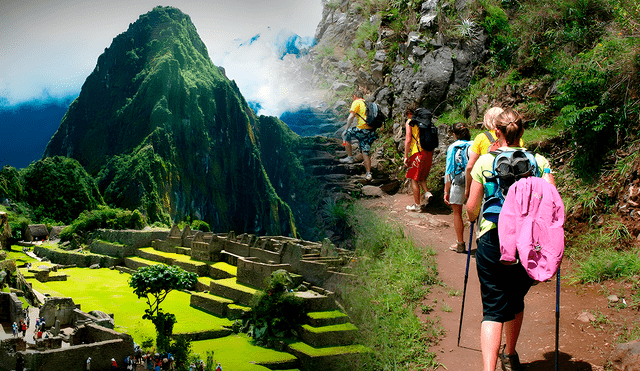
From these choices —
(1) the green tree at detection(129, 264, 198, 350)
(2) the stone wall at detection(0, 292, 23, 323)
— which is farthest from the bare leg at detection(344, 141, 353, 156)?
(2) the stone wall at detection(0, 292, 23, 323)

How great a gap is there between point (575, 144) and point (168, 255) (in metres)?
23.0

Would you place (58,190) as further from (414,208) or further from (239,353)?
(414,208)

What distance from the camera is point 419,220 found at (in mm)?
7879

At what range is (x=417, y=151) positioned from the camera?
7.99 metres

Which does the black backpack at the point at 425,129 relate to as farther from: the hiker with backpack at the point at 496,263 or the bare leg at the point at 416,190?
the hiker with backpack at the point at 496,263

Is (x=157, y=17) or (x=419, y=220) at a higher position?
(x=157, y=17)

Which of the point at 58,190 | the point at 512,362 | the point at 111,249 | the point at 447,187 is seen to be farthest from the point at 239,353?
the point at 58,190

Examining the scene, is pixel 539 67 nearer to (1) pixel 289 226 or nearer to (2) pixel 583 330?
(2) pixel 583 330

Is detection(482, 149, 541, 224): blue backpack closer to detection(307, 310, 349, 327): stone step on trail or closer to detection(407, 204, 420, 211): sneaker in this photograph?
detection(307, 310, 349, 327): stone step on trail

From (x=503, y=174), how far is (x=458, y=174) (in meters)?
2.95

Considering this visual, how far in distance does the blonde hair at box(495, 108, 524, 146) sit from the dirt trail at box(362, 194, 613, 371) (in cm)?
213

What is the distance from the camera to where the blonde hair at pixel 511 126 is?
4184 millimetres

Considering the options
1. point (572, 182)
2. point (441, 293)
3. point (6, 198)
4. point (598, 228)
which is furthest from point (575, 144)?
point (6, 198)

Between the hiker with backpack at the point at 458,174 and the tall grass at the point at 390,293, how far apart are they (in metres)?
0.50
